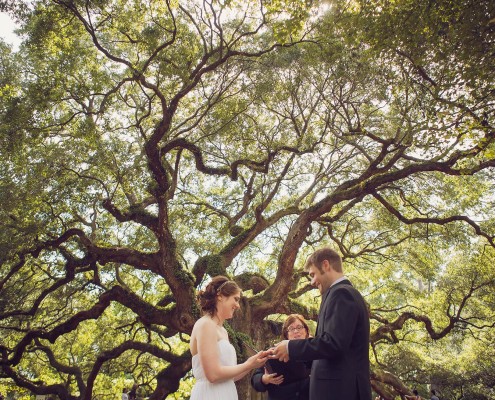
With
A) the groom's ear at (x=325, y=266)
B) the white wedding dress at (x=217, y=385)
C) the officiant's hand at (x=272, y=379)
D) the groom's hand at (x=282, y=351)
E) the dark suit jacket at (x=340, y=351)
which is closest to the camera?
the dark suit jacket at (x=340, y=351)

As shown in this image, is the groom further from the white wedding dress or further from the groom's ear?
the white wedding dress

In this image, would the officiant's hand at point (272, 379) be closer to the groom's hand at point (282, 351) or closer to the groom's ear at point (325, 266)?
the groom's hand at point (282, 351)

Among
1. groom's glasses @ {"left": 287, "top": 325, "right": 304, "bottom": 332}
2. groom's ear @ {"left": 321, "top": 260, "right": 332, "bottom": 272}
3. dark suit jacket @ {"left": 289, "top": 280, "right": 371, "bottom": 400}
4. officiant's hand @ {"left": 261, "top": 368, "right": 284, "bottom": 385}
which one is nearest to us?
dark suit jacket @ {"left": 289, "top": 280, "right": 371, "bottom": 400}

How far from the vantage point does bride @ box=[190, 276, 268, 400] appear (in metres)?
3.17

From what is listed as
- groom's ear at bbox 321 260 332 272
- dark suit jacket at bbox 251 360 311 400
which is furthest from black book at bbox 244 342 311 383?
groom's ear at bbox 321 260 332 272

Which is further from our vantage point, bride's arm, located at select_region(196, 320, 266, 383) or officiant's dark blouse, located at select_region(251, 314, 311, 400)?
officiant's dark blouse, located at select_region(251, 314, 311, 400)

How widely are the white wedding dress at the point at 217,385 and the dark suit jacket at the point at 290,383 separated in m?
0.40

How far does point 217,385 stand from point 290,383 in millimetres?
724

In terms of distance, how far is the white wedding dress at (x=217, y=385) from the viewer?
3305mm

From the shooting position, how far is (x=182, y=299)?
30.4 feet

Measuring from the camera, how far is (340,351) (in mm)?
2672

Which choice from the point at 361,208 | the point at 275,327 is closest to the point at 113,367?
the point at 275,327

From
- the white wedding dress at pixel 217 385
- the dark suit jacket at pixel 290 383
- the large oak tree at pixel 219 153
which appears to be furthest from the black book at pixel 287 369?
the large oak tree at pixel 219 153

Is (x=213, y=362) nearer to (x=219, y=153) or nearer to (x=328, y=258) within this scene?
(x=328, y=258)
